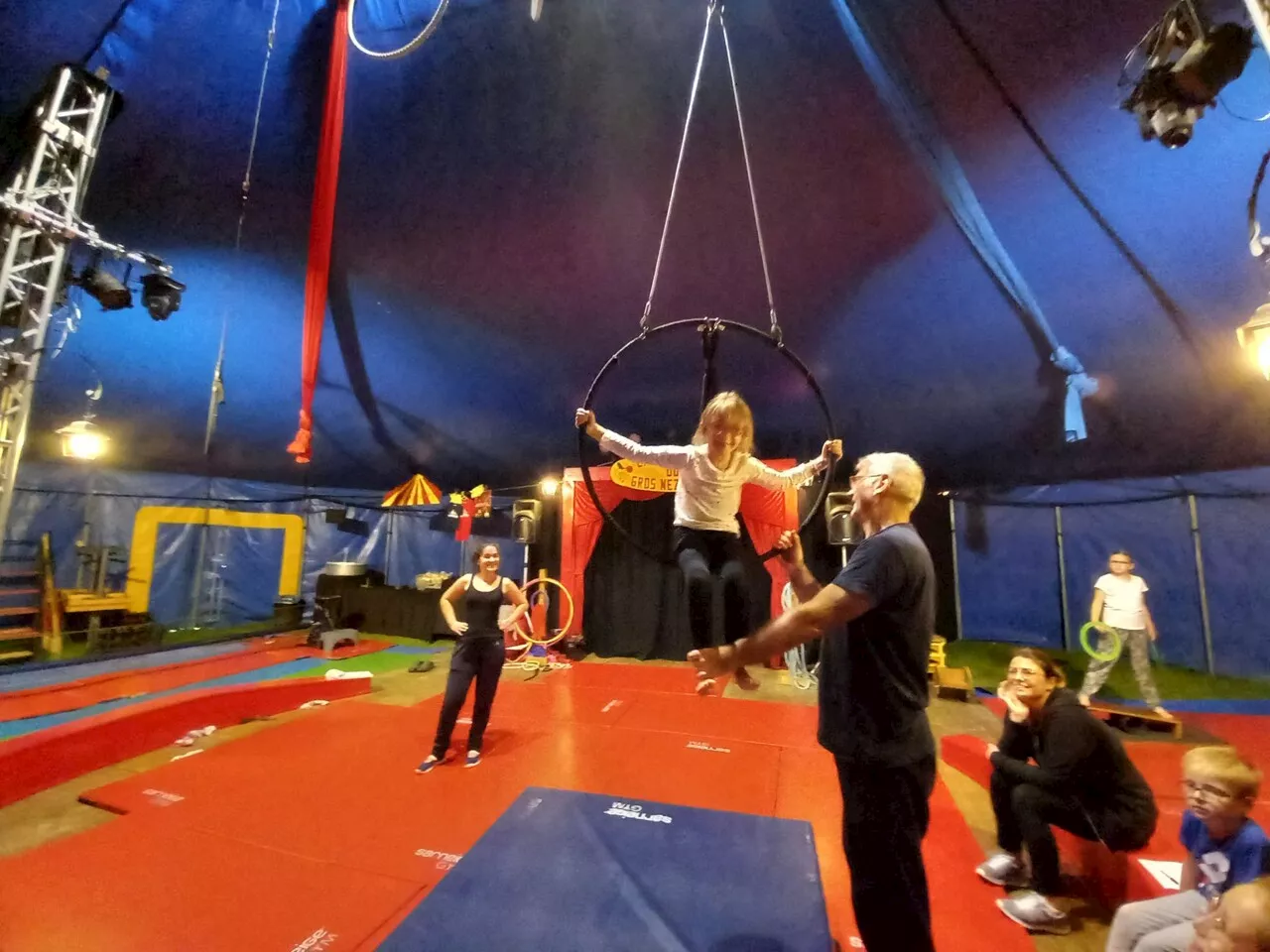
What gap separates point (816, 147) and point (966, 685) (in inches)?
199

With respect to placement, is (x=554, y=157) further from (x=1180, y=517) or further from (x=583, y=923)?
(x=1180, y=517)

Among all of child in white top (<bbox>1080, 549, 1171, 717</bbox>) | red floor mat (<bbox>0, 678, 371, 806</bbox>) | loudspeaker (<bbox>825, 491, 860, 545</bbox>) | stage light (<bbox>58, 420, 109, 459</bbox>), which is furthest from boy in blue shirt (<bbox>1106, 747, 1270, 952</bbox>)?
stage light (<bbox>58, 420, 109, 459</bbox>)

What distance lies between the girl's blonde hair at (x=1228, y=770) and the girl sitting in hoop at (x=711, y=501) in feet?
4.60

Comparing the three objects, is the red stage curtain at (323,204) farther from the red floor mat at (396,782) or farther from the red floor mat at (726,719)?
the red floor mat at (726,719)

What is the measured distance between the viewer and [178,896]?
7.21 ft

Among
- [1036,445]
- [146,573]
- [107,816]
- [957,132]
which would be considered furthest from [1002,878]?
[146,573]

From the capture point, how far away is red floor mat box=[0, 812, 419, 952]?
6.50 ft

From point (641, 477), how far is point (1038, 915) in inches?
228

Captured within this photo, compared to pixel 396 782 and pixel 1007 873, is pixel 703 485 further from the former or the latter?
pixel 396 782

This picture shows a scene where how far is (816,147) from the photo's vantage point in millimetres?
4590

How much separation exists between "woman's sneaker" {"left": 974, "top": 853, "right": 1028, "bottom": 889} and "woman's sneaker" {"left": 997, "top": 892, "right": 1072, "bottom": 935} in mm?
206

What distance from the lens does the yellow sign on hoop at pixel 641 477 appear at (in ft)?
24.5

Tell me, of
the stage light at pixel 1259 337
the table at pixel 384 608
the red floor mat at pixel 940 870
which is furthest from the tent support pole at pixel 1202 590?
the table at pixel 384 608

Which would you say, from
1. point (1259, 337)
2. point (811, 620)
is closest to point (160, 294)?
point (811, 620)
